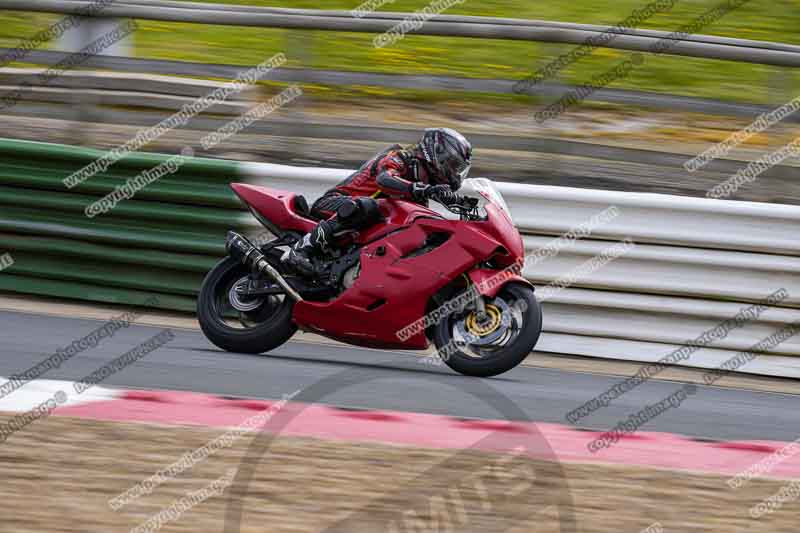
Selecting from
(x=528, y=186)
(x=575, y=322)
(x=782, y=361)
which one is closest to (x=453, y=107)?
(x=528, y=186)

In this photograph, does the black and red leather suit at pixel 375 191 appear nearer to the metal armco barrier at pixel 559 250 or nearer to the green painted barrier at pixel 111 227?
the metal armco barrier at pixel 559 250

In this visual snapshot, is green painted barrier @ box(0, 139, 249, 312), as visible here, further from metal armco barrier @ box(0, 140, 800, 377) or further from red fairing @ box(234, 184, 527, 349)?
red fairing @ box(234, 184, 527, 349)

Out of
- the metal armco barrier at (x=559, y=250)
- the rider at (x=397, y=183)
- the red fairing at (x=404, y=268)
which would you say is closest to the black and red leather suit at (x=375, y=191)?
the rider at (x=397, y=183)

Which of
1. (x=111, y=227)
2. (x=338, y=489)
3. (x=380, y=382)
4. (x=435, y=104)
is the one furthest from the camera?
(x=435, y=104)

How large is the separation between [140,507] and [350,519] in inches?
29.9

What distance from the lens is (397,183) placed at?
7770 mm

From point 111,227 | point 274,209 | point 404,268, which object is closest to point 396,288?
point 404,268

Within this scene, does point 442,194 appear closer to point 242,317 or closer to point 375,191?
point 375,191

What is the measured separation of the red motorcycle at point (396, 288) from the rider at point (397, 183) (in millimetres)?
94

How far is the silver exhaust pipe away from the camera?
25.9 ft

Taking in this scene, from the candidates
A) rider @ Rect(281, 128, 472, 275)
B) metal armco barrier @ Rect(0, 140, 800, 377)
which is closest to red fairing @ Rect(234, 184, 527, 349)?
rider @ Rect(281, 128, 472, 275)

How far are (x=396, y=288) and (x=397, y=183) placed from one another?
0.64m

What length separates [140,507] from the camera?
4.62 meters

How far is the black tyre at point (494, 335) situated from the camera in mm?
7543
